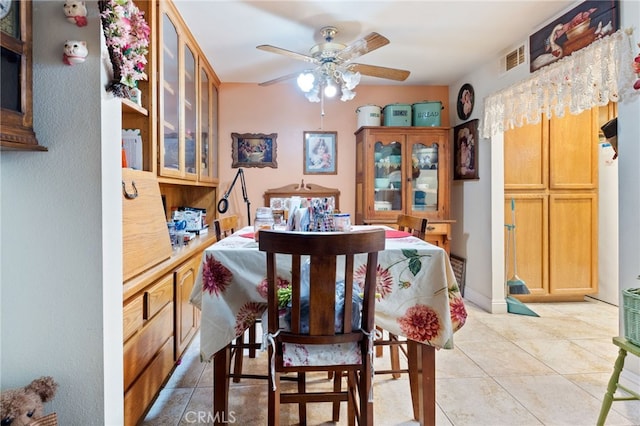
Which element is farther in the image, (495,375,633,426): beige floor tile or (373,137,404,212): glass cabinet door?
(373,137,404,212): glass cabinet door

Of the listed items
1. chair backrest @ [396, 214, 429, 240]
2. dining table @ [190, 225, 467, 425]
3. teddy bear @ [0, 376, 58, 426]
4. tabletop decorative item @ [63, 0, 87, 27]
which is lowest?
teddy bear @ [0, 376, 58, 426]

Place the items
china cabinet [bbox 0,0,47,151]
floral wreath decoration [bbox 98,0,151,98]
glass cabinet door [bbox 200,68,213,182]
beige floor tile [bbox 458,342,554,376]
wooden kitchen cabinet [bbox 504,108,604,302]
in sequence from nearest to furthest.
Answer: china cabinet [bbox 0,0,47,151], floral wreath decoration [bbox 98,0,151,98], beige floor tile [bbox 458,342,554,376], glass cabinet door [bbox 200,68,213,182], wooden kitchen cabinet [bbox 504,108,604,302]

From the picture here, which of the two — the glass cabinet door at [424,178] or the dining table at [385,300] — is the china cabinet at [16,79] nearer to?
the dining table at [385,300]

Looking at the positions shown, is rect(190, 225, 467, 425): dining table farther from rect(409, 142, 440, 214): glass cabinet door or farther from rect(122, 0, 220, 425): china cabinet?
rect(409, 142, 440, 214): glass cabinet door

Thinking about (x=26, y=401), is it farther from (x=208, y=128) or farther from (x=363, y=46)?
(x=208, y=128)

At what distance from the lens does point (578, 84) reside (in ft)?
6.86

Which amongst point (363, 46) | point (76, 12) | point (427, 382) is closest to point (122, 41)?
point (76, 12)

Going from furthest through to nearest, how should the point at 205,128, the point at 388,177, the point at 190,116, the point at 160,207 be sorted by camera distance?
the point at 388,177 < the point at 205,128 < the point at 190,116 < the point at 160,207

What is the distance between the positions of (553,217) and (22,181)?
4015mm

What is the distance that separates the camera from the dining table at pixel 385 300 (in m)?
1.38

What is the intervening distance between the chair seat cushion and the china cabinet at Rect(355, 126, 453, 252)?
7.57ft

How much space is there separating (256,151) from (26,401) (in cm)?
311

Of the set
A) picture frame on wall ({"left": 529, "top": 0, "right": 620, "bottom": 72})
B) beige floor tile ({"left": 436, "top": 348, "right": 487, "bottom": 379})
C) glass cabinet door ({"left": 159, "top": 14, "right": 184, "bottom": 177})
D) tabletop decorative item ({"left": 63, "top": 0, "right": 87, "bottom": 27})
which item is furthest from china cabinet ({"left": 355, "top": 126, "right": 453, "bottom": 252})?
tabletop decorative item ({"left": 63, "top": 0, "right": 87, "bottom": 27})

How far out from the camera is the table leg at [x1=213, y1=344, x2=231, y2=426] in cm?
144
